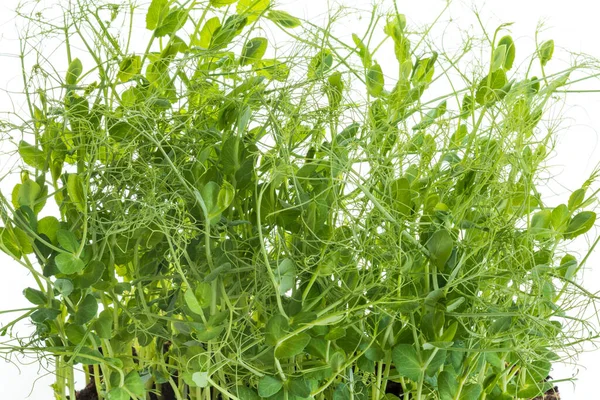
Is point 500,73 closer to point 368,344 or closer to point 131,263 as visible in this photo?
point 368,344

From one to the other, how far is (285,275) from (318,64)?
0.21 m

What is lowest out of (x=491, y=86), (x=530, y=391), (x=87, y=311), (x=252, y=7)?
(x=530, y=391)

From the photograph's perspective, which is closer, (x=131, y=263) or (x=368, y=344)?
(x=368, y=344)

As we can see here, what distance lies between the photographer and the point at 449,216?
60 cm

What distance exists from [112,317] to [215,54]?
0.71ft

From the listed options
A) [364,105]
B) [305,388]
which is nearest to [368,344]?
[305,388]

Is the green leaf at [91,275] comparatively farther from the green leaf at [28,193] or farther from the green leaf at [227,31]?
the green leaf at [227,31]

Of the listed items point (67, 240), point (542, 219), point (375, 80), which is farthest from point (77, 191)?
point (542, 219)

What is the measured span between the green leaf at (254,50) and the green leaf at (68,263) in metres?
0.21

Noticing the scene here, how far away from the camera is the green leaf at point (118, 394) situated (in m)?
0.60

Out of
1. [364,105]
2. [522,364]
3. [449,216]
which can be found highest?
[364,105]

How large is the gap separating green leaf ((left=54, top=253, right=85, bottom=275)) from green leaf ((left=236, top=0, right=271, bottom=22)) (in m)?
0.24

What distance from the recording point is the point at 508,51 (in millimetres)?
720

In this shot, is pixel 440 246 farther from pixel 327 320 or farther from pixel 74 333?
pixel 74 333
